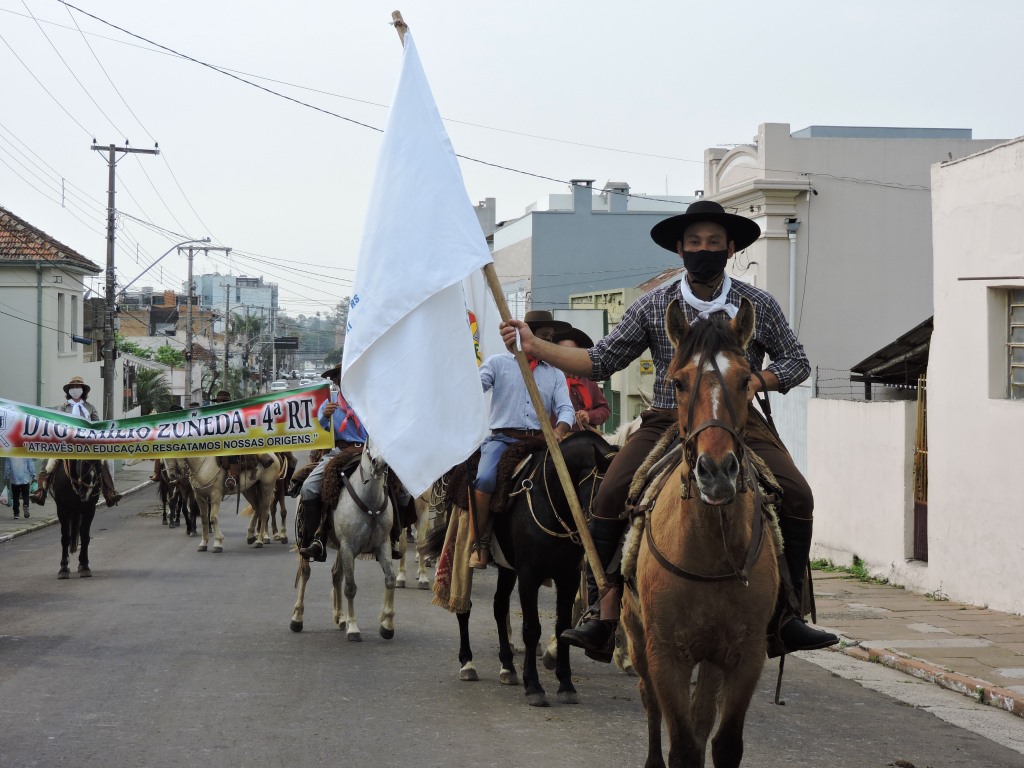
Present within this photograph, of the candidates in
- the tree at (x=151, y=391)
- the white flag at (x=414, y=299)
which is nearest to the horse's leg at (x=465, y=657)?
the white flag at (x=414, y=299)

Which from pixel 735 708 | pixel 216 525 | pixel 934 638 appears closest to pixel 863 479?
pixel 934 638

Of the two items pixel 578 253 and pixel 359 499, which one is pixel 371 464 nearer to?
pixel 359 499

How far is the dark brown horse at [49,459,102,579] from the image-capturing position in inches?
615

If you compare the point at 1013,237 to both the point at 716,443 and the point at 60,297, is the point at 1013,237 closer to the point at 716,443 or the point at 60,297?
the point at 716,443

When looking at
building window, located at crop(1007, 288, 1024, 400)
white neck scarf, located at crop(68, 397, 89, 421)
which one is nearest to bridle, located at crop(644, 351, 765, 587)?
building window, located at crop(1007, 288, 1024, 400)

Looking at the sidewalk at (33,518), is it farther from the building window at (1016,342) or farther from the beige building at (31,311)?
the building window at (1016,342)

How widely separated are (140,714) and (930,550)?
955cm

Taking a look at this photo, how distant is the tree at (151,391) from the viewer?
56.7 m

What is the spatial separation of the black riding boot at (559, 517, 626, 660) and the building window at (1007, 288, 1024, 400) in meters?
8.11

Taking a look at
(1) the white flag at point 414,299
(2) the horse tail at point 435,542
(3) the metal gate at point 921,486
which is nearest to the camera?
(1) the white flag at point 414,299

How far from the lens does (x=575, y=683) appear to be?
9.24 m

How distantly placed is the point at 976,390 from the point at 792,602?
27.4ft

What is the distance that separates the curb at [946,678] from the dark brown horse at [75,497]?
9.73 meters

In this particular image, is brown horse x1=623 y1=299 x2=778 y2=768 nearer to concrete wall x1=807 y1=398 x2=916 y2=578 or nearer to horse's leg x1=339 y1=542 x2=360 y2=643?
horse's leg x1=339 y1=542 x2=360 y2=643
